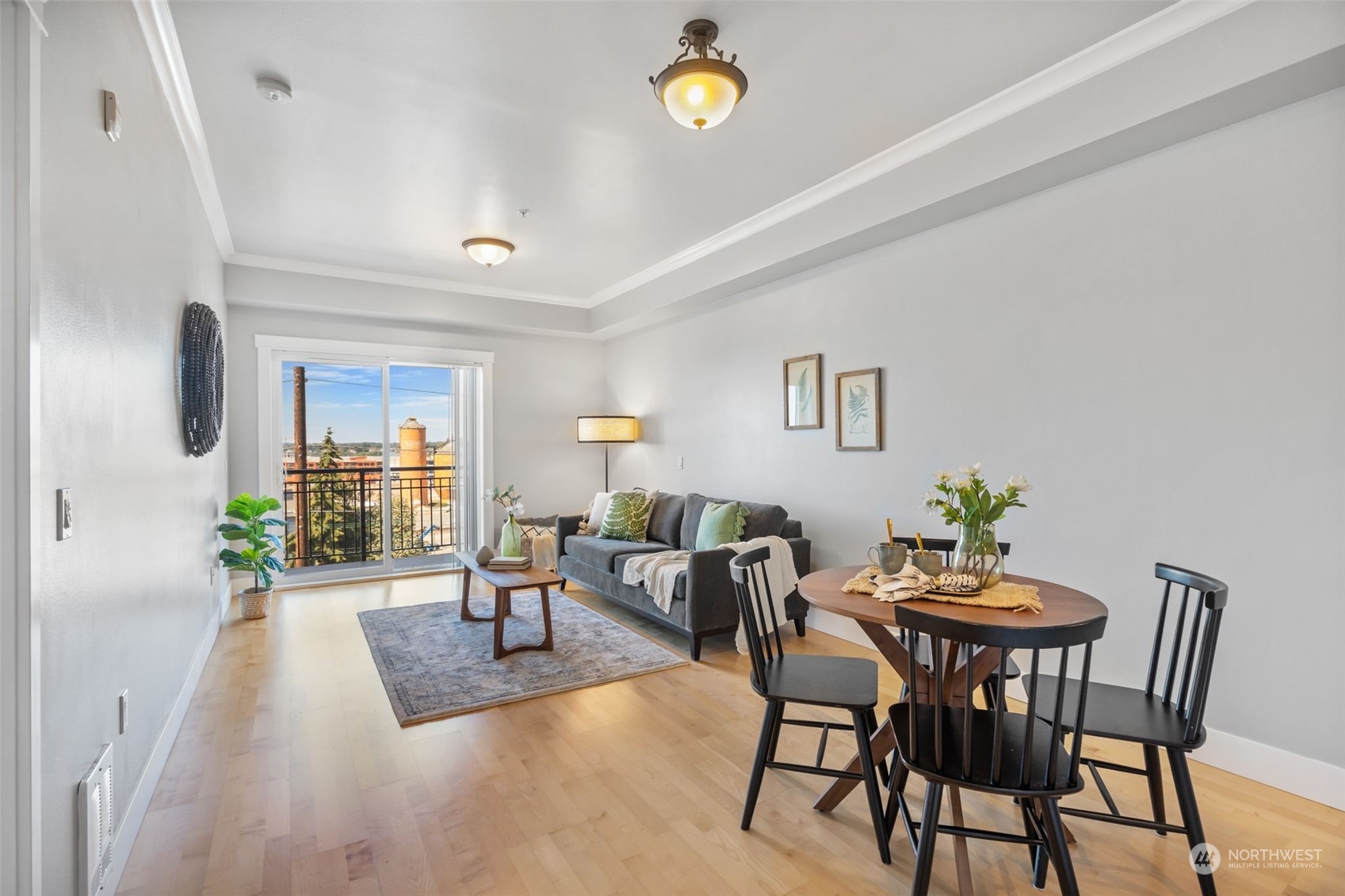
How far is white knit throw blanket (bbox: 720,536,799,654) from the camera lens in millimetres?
4016

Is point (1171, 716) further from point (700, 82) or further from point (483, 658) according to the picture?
point (483, 658)

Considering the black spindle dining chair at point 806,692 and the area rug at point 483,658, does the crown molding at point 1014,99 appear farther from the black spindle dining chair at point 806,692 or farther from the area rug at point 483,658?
the area rug at point 483,658

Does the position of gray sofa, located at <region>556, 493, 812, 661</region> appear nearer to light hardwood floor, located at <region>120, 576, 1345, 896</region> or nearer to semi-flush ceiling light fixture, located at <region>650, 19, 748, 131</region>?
light hardwood floor, located at <region>120, 576, 1345, 896</region>

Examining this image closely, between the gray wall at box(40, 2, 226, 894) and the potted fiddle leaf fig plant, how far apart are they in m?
1.77

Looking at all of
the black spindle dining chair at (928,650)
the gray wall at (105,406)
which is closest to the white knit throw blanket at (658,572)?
the black spindle dining chair at (928,650)

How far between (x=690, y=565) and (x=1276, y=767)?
266cm

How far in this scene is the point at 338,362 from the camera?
6020mm

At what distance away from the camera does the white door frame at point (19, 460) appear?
4.15 ft

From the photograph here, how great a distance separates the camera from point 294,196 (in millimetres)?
4027

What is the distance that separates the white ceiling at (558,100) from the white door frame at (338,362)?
1.39 m

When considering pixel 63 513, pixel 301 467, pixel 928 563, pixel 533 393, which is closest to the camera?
pixel 63 513

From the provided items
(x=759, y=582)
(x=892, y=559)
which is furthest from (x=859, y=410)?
(x=892, y=559)

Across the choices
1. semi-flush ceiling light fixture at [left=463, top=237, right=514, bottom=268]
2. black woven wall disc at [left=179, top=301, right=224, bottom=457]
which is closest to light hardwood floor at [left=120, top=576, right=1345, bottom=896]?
black woven wall disc at [left=179, top=301, right=224, bottom=457]

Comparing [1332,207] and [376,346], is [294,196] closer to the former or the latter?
[376,346]
